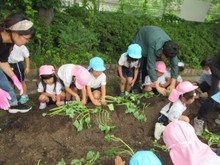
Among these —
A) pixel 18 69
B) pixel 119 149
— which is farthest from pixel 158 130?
pixel 18 69

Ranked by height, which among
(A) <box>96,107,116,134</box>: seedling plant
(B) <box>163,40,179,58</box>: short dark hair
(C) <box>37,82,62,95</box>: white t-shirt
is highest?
(B) <box>163,40,179,58</box>: short dark hair

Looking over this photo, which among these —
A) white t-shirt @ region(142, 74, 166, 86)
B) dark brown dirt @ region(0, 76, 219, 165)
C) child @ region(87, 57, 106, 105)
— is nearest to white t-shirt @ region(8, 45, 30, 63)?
dark brown dirt @ region(0, 76, 219, 165)

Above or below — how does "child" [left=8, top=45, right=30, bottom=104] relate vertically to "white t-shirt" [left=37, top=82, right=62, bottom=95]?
above

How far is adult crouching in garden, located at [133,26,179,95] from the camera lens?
3630 millimetres

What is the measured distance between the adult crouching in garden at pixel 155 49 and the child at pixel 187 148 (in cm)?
159

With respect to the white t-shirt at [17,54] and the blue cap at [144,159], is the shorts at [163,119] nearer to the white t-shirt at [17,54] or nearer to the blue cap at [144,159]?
the blue cap at [144,159]

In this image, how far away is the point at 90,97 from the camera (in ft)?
12.7

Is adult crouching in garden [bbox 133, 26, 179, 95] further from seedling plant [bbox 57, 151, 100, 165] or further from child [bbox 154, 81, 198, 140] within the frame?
seedling plant [bbox 57, 151, 100, 165]

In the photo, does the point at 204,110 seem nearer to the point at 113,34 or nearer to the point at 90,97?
the point at 90,97

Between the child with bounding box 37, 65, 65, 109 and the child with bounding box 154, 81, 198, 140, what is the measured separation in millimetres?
1611

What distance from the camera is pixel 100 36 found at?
19.9ft

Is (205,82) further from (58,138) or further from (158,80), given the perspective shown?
(58,138)

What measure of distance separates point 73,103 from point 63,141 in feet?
2.21

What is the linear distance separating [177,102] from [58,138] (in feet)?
5.71
